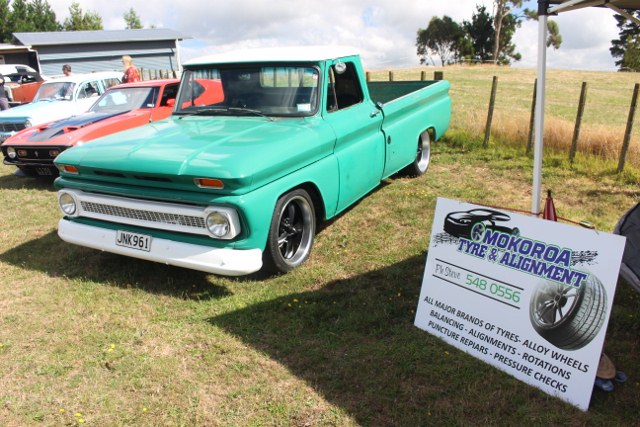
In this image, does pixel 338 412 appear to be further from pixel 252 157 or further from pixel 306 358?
pixel 252 157

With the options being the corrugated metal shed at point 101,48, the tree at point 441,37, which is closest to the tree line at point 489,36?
the tree at point 441,37

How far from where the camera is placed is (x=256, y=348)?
131 inches

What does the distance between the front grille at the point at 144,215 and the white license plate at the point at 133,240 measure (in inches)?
5.1

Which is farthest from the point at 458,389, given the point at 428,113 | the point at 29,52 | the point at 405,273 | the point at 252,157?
the point at 29,52

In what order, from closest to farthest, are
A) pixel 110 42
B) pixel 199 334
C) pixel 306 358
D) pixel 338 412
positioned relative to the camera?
1. pixel 338 412
2. pixel 306 358
3. pixel 199 334
4. pixel 110 42

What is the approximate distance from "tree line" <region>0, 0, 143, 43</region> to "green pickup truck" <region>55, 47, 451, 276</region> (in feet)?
174

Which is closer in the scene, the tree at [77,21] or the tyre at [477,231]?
the tyre at [477,231]

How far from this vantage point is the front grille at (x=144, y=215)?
378cm

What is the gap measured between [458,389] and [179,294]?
89.1 inches

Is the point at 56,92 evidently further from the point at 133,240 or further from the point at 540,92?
the point at 540,92

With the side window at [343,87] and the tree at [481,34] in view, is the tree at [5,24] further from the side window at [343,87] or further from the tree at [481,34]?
the side window at [343,87]

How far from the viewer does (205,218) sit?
12.0 feet

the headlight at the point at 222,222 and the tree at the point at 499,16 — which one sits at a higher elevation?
the tree at the point at 499,16

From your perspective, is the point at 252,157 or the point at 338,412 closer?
the point at 338,412
